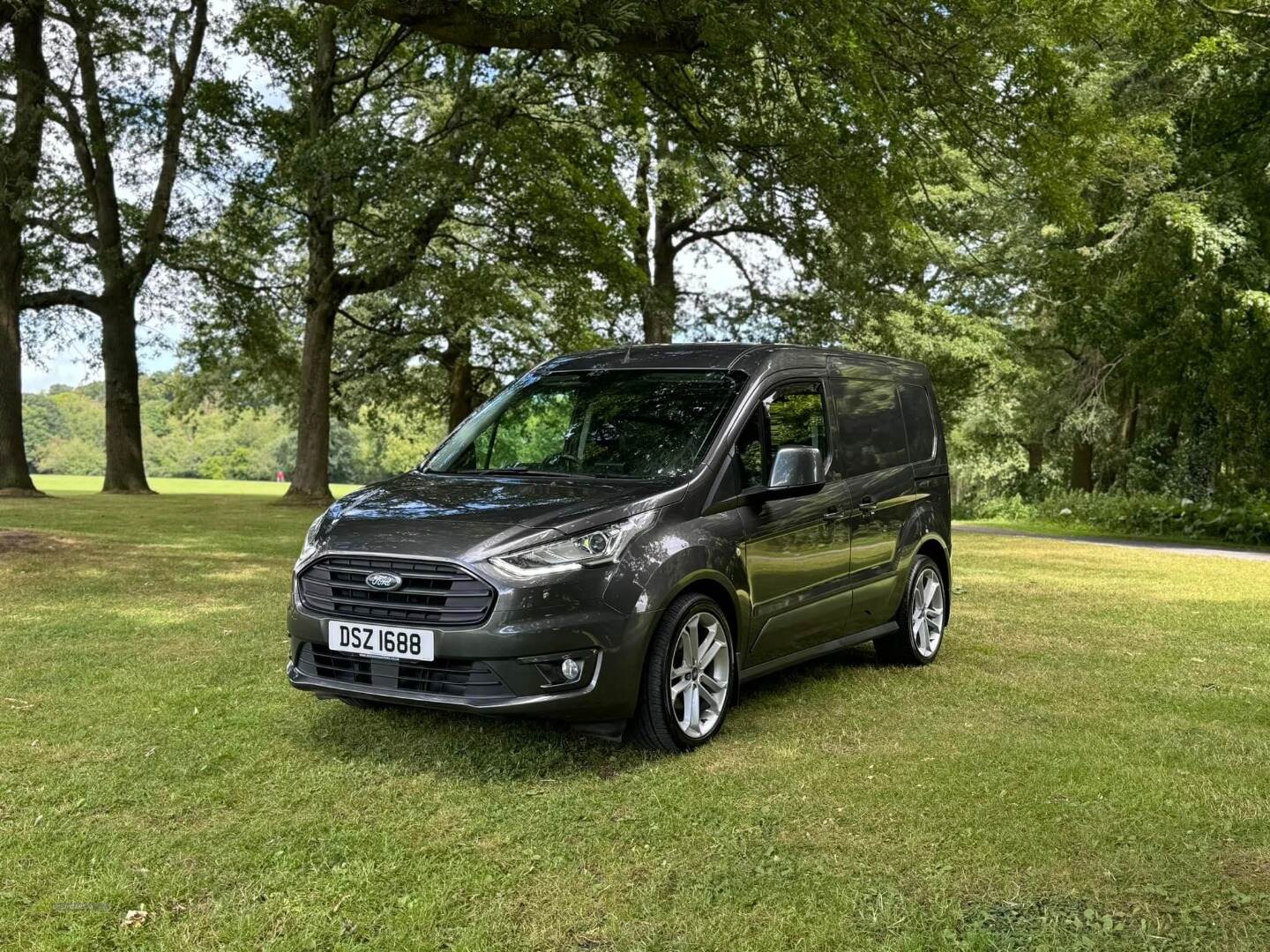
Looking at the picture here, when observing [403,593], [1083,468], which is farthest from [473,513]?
[1083,468]

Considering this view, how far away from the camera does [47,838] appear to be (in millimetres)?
4133

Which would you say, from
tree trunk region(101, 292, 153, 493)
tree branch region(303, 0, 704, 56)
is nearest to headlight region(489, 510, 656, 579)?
tree branch region(303, 0, 704, 56)

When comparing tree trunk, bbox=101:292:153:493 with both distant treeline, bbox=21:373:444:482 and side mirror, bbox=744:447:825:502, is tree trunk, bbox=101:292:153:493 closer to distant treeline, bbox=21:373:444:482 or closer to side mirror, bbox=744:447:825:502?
side mirror, bbox=744:447:825:502

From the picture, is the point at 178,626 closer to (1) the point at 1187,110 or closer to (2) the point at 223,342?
(1) the point at 1187,110

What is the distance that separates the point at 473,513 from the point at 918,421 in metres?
3.95

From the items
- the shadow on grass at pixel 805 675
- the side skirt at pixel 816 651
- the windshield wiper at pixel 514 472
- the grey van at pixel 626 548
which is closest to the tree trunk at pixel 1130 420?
the shadow on grass at pixel 805 675

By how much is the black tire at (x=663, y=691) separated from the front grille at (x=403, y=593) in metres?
0.83

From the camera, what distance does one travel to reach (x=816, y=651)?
6.64m

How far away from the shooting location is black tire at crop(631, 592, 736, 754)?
204 inches

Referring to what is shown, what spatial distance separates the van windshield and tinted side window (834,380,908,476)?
115 centimetres

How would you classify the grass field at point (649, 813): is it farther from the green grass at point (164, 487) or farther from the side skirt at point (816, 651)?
the green grass at point (164, 487)

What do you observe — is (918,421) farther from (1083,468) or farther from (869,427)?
(1083,468)

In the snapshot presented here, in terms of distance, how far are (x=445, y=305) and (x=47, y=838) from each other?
21817 mm

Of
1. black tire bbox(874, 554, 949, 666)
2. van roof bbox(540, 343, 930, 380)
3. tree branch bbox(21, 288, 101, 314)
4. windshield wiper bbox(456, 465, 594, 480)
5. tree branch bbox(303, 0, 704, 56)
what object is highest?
tree branch bbox(303, 0, 704, 56)
